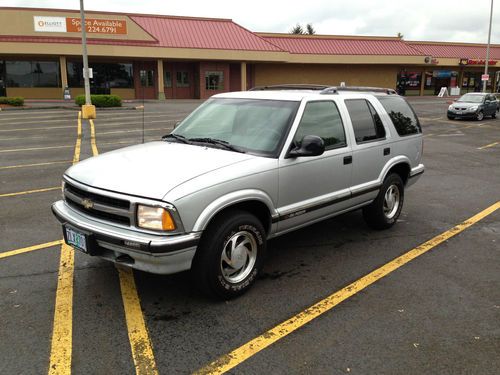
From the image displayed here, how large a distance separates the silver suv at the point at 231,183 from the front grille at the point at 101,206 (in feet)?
0.03

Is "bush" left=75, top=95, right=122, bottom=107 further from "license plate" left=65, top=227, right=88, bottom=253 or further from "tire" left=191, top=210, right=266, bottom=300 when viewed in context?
"tire" left=191, top=210, right=266, bottom=300

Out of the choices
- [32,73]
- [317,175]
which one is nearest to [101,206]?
[317,175]

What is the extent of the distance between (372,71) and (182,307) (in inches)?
1707

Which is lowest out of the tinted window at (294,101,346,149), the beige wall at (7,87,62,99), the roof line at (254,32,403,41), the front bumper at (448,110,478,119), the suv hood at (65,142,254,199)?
the front bumper at (448,110,478,119)

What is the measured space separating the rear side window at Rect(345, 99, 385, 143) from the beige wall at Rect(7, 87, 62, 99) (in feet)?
106

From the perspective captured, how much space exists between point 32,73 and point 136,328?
3402 centimetres

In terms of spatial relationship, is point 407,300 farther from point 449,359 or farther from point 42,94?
point 42,94

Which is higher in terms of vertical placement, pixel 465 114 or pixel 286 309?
pixel 465 114

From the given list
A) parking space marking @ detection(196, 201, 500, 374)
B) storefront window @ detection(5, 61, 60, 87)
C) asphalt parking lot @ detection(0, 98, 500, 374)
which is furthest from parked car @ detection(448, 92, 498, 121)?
storefront window @ detection(5, 61, 60, 87)

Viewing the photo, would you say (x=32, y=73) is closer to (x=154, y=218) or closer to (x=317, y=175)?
(x=317, y=175)

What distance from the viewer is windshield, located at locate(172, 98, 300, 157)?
4.32 metres

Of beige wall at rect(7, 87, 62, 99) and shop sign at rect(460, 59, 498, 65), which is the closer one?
beige wall at rect(7, 87, 62, 99)

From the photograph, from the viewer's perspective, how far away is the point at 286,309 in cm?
380

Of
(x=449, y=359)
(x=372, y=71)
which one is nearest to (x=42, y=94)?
(x=372, y=71)
